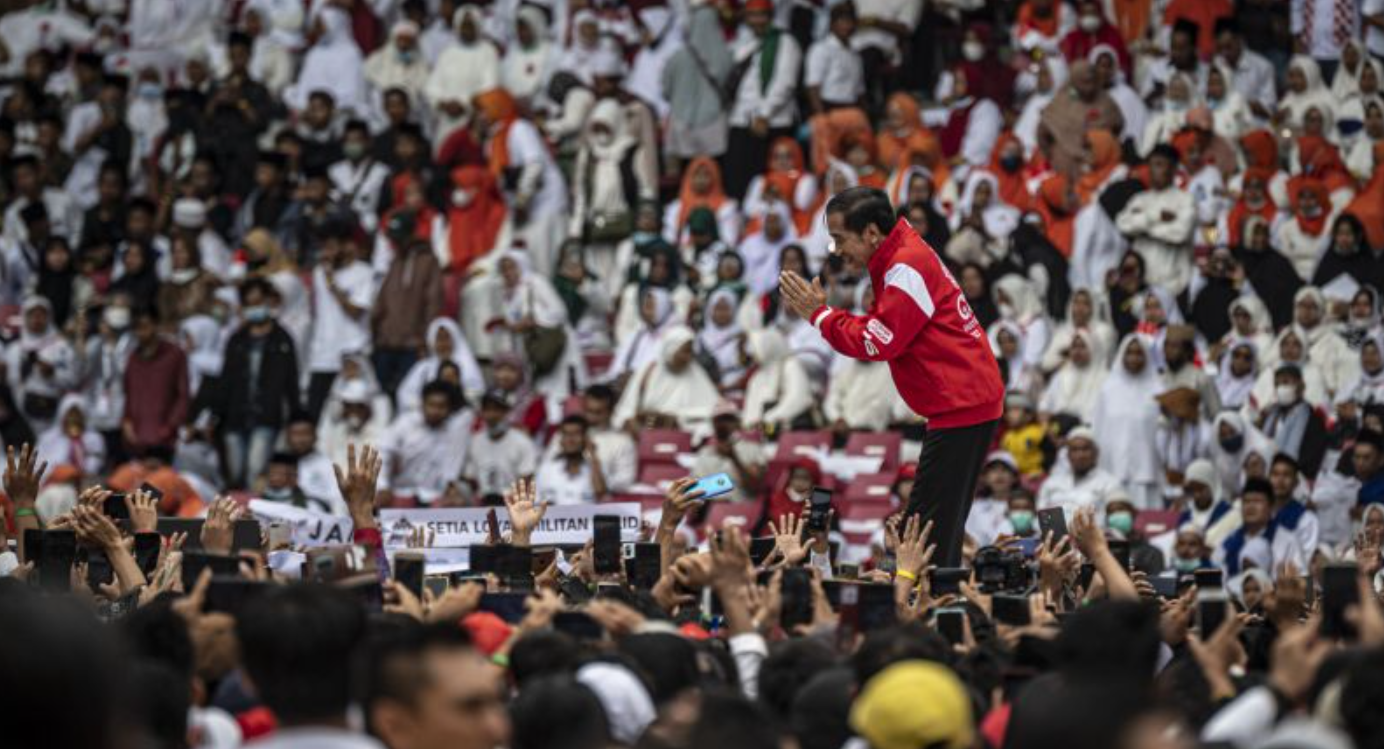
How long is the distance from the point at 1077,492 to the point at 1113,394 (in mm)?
1215

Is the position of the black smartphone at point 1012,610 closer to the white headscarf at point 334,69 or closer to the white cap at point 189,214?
the white cap at point 189,214

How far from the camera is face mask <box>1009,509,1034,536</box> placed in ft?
52.7

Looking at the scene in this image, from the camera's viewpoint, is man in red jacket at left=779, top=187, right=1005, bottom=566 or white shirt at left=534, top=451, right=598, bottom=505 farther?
white shirt at left=534, top=451, right=598, bottom=505

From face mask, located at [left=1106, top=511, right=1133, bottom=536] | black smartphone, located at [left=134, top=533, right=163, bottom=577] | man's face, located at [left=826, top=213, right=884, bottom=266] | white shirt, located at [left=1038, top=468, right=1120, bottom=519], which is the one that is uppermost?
man's face, located at [left=826, top=213, right=884, bottom=266]

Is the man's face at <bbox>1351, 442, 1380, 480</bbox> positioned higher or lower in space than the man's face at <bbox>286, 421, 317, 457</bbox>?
lower

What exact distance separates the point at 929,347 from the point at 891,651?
3361mm

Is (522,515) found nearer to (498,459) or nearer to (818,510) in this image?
(818,510)

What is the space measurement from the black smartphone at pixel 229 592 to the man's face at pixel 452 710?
68.8 inches

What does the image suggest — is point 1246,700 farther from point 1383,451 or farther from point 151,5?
point 151,5

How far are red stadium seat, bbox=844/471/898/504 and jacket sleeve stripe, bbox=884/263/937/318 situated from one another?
7790mm

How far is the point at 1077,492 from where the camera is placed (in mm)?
17969

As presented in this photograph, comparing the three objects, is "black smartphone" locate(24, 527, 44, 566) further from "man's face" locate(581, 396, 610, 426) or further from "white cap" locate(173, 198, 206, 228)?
"white cap" locate(173, 198, 206, 228)

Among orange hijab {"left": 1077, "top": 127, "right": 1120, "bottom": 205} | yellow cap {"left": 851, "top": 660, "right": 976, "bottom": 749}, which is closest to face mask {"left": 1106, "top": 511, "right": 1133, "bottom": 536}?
orange hijab {"left": 1077, "top": 127, "right": 1120, "bottom": 205}

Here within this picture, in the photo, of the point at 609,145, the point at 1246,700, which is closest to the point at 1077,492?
the point at 609,145
